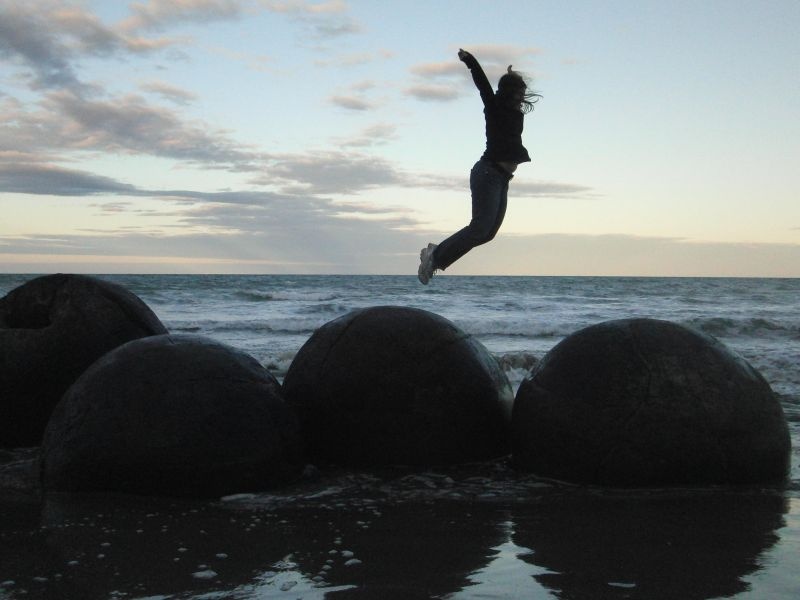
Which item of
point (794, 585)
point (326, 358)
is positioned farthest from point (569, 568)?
point (326, 358)

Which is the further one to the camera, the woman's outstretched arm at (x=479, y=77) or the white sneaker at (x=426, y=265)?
the white sneaker at (x=426, y=265)

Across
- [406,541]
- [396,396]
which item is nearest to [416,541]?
[406,541]

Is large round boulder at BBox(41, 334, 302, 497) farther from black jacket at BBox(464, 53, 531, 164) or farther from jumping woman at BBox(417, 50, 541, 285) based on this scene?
black jacket at BBox(464, 53, 531, 164)

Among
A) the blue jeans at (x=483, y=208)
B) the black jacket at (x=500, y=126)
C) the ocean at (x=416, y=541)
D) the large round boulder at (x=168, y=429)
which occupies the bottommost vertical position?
the ocean at (x=416, y=541)

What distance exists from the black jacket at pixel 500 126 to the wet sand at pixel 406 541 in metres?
2.65

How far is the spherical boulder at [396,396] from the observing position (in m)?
6.20

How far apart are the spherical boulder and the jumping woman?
98cm

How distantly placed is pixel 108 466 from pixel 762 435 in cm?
437

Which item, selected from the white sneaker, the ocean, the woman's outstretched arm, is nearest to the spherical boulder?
the ocean

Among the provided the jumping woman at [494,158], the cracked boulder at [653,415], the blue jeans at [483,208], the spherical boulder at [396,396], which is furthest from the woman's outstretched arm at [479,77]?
the cracked boulder at [653,415]

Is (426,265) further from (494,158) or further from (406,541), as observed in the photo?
(406,541)

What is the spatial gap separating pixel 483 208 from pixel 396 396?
1.88 metres

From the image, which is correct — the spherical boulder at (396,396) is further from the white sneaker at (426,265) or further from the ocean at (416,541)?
the white sneaker at (426,265)

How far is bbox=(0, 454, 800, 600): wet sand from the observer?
150 inches
